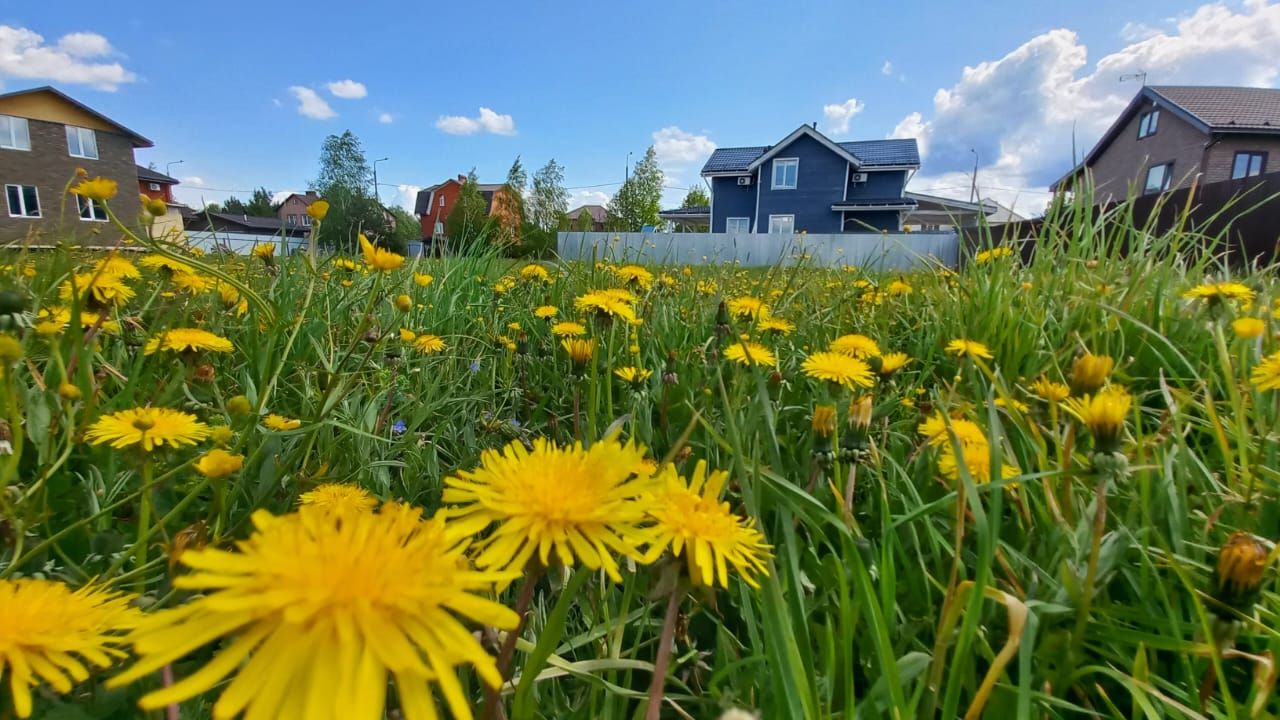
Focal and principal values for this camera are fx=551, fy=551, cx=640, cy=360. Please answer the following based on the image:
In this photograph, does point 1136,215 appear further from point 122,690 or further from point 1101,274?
point 122,690

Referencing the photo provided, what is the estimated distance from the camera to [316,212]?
1021mm

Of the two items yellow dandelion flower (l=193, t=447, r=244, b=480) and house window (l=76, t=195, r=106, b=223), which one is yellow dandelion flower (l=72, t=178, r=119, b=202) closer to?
house window (l=76, t=195, r=106, b=223)

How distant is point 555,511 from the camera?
36 cm

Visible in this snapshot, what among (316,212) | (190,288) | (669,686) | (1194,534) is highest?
(316,212)

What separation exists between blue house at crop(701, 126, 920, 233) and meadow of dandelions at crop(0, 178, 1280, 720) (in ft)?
56.8

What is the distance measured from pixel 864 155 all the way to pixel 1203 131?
9.86 m

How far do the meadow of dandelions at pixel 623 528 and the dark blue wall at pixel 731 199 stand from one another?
61.2 ft

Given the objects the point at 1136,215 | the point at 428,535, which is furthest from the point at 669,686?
the point at 1136,215

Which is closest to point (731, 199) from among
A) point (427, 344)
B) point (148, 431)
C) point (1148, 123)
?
point (1148, 123)

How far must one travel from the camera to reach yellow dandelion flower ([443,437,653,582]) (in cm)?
34

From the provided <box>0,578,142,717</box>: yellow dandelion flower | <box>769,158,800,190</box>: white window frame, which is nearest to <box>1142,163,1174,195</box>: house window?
<box>769,158,800,190</box>: white window frame

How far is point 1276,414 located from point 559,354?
146 cm

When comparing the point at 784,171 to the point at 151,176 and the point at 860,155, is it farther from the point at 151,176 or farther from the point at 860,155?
the point at 151,176

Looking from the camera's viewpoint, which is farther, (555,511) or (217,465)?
(217,465)
